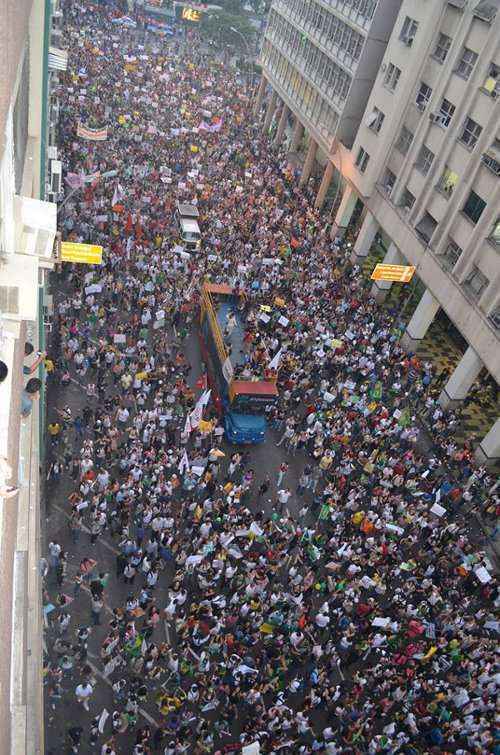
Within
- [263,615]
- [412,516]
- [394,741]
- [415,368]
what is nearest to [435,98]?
[415,368]

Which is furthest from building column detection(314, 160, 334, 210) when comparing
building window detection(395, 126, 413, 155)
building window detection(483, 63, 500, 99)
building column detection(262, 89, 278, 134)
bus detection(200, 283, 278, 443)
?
bus detection(200, 283, 278, 443)

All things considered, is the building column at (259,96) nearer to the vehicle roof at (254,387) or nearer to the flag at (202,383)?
the flag at (202,383)

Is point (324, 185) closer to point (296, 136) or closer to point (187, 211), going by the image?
point (296, 136)

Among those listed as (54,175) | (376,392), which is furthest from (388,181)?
(54,175)

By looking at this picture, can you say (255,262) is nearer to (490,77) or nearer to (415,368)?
(415,368)

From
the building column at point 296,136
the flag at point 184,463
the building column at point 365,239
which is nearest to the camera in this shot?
the flag at point 184,463

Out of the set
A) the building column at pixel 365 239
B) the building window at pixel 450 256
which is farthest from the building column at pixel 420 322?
the building column at pixel 365 239

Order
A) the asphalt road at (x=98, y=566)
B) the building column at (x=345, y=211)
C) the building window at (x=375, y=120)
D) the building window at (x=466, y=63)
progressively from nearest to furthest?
the asphalt road at (x=98, y=566), the building window at (x=466, y=63), the building window at (x=375, y=120), the building column at (x=345, y=211)
